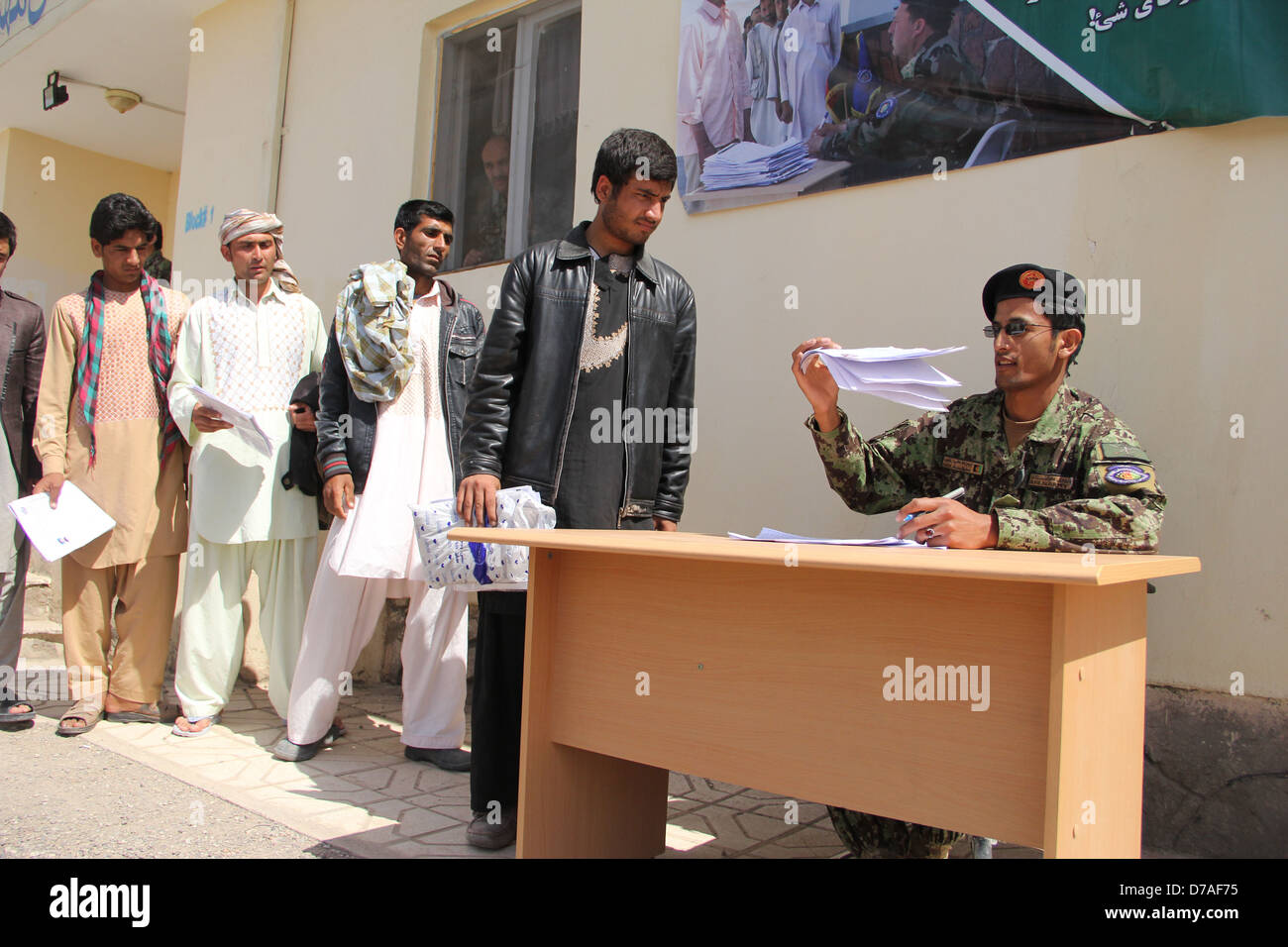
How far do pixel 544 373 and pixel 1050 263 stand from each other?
1539mm

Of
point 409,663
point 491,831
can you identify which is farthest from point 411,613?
point 491,831

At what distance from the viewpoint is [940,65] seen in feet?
9.71

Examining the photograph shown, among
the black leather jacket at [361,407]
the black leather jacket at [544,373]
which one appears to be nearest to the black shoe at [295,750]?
the black leather jacket at [361,407]

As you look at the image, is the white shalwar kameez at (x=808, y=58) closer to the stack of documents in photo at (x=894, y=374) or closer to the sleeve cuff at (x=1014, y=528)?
the stack of documents in photo at (x=894, y=374)

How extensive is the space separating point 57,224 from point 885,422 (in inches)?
347

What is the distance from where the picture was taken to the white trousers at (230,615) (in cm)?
370

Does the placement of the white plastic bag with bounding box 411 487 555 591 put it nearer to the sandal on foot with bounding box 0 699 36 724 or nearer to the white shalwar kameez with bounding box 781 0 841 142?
the white shalwar kameez with bounding box 781 0 841 142

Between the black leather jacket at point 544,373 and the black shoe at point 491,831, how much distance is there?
87 cm

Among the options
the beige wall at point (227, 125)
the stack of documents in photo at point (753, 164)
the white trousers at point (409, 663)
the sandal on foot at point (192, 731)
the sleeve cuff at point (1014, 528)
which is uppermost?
the beige wall at point (227, 125)

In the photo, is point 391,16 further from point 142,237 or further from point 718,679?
point 718,679

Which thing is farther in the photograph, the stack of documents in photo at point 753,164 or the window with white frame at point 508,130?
the window with white frame at point 508,130
